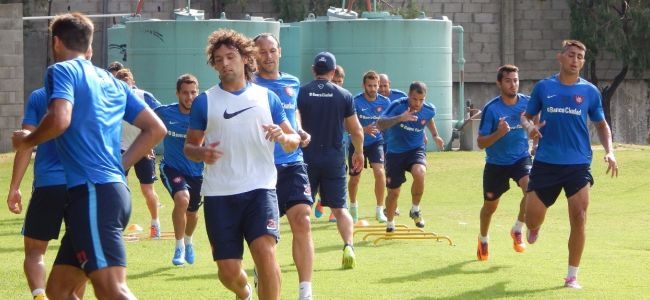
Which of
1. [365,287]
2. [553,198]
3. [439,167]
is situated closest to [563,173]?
[553,198]

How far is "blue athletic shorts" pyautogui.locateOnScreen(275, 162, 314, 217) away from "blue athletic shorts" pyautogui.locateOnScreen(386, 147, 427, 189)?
5893 millimetres

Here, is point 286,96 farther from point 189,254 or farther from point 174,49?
point 174,49

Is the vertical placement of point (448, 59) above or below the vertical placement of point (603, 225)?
above

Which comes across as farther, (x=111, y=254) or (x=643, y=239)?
(x=643, y=239)

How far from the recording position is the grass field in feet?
35.3

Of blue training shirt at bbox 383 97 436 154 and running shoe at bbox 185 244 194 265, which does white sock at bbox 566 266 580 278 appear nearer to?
running shoe at bbox 185 244 194 265

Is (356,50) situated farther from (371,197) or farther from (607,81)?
(607,81)

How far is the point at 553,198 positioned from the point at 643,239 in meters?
4.64

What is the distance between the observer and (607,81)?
42656mm

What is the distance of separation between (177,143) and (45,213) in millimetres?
3969

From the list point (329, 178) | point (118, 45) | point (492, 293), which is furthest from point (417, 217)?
point (118, 45)

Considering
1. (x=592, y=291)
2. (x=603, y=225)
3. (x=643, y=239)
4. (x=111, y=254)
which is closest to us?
(x=111, y=254)

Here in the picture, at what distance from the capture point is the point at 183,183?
1299 cm

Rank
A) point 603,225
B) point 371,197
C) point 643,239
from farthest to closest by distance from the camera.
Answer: point 371,197 → point 603,225 → point 643,239
